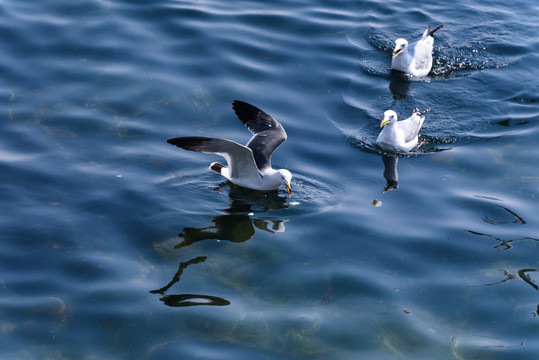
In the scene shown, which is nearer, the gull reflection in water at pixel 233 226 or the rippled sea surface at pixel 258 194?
the rippled sea surface at pixel 258 194

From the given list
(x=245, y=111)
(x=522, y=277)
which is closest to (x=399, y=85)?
(x=245, y=111)

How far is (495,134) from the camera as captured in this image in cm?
1350

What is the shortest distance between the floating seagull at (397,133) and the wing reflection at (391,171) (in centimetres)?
17

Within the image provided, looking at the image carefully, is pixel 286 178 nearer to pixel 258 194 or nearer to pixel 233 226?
pixel 258 194

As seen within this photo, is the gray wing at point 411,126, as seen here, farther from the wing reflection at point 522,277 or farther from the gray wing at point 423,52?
the wing reflection at point 522,277

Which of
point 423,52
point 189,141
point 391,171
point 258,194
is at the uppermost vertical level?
point 189,141

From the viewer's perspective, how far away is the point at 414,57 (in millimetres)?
15578

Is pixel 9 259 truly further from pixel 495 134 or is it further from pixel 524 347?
pixel 495 134

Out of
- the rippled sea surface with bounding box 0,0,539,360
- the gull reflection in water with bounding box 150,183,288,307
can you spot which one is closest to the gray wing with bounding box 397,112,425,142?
the rippled sea surface with bounding box 0,0,539,360

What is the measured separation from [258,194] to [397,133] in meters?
2.63

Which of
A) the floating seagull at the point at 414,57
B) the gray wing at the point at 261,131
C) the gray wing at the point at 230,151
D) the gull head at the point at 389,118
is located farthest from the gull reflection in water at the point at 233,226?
the floating seagull at the point at 414,57

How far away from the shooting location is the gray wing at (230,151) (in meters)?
10.5

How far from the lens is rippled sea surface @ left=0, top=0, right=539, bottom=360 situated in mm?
8680

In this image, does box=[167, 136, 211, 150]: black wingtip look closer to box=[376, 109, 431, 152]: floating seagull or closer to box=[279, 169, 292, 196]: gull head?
box=[279, 169, 292, 196]: gull head
